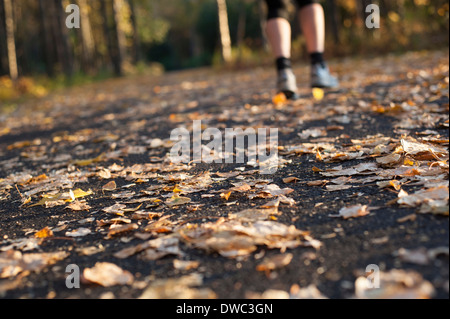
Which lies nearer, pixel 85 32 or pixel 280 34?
pixel 280 34

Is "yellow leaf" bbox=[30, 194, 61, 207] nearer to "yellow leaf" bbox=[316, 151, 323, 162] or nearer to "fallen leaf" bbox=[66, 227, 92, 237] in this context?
"fallen leaf" bbox=[66, 227, 92, 237]

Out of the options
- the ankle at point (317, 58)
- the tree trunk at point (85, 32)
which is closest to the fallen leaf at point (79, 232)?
the ankle at point (317, 58)

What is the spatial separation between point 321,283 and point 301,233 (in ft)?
1.01

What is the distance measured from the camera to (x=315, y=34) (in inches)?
175

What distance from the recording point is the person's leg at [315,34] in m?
4.41

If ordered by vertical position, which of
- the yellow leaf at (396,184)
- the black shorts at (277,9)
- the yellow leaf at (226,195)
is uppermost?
the black shorts at (277,9)

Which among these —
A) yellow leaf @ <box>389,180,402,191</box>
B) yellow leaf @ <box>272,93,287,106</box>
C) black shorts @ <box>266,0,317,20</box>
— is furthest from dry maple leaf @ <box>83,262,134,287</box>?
yellow leaf @ <box>272,93,287,106</box>

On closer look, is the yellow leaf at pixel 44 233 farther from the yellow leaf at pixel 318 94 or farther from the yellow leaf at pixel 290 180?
the yellow leaf at pixel 318 94

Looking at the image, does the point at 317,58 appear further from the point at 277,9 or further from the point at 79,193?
the point at 79,193

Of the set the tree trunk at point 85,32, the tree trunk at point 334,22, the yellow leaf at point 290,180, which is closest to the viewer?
the yellow leaf at point 290,180

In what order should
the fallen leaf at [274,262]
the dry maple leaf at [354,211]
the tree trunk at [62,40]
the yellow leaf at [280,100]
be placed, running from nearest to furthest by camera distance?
1. the fallen leaf at [274,262]
2. the dry maple leaf at [354,211]
3. the yellow leaf at [280,100]
4. the tree trunk at [62,40]

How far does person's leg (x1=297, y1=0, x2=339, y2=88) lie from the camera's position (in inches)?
174

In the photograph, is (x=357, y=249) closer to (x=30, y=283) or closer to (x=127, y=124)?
(x=30, y=283)

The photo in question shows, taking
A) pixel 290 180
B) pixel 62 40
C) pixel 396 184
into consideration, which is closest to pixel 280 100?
pixel 290 180
